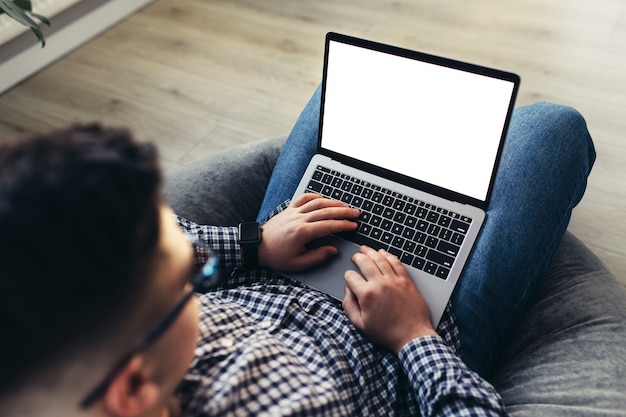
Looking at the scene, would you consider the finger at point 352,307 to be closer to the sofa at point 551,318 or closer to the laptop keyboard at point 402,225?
the laptop keyboard at point 402,225

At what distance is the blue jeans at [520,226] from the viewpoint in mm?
940

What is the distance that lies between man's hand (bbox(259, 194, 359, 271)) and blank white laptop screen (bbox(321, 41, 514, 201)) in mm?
146

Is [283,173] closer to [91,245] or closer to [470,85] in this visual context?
[470,85]

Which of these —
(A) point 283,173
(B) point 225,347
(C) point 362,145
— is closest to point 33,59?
(A) point 283,173

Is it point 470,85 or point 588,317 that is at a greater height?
point 470,85

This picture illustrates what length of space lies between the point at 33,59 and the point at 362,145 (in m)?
1.62

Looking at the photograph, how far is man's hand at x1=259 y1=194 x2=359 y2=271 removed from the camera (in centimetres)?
96

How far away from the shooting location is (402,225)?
1.00m

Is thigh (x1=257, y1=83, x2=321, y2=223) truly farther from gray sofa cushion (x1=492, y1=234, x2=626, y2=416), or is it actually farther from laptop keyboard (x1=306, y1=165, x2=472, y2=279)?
gray sofa cushion (x1=492, y1=234, x2=626, y2=416)

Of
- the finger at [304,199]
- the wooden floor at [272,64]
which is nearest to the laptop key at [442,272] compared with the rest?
the finger at [304,199]

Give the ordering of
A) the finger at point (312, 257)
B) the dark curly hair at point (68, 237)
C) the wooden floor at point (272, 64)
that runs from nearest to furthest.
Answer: the dark curly hair at point (68, 237), the finger at point (312, 257), the wooden floor at point (272, 64)

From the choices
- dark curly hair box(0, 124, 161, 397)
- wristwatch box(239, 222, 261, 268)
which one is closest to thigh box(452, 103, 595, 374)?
wristwatch box(239, 222, 261, 268)

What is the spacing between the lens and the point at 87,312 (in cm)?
47

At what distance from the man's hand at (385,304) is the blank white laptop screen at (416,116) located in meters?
0.20
